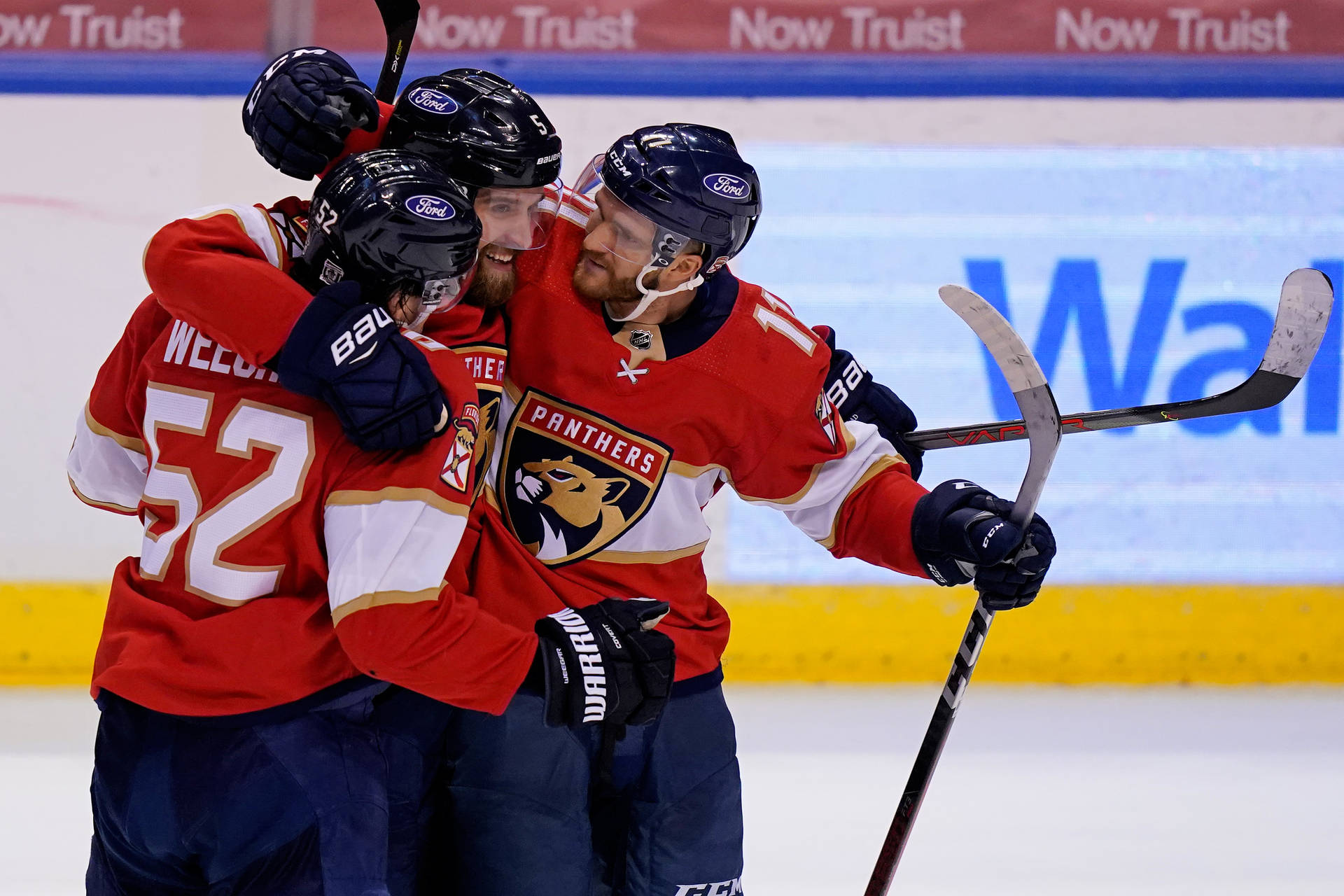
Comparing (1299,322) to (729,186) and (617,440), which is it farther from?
(617,440)

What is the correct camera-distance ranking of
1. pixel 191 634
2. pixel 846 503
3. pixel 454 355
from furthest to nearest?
pixel 846 503 → pixel 454 355 → pixel 191 634

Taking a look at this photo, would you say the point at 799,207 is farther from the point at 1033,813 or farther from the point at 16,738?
the point at 16,738

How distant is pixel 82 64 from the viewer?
4.35m

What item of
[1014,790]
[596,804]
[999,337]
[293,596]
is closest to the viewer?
[293,596]

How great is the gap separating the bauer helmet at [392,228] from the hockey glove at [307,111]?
8.8 inches

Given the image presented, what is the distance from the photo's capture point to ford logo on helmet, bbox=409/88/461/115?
1.91m

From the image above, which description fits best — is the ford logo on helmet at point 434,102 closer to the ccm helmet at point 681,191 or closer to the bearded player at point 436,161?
the bearded player at point 436,161

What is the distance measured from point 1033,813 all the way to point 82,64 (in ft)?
11.1

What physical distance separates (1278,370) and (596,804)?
44.7 inches

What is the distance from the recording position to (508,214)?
1.96m

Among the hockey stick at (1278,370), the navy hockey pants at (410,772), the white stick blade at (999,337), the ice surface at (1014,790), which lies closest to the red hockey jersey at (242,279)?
the navy hockey pants at (410,772)

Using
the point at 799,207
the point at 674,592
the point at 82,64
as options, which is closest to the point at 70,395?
the point at 82,64

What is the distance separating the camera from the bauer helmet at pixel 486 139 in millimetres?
1901

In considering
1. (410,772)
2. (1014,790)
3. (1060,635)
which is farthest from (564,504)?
(1060,635)
